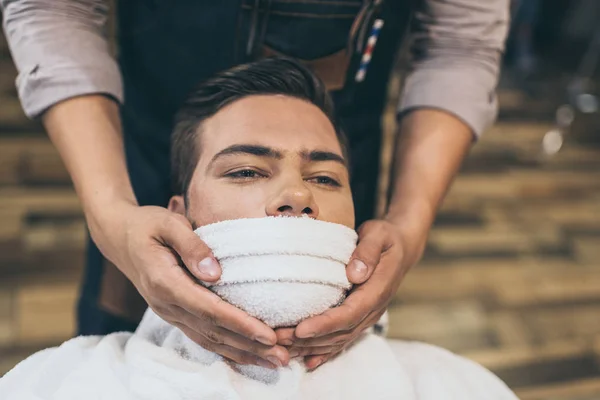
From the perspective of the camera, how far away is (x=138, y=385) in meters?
0.77

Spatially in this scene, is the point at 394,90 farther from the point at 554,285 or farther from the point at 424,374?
the point at 424,374

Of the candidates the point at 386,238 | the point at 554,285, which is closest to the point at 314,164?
the point at 386,238

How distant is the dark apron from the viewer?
0.93m

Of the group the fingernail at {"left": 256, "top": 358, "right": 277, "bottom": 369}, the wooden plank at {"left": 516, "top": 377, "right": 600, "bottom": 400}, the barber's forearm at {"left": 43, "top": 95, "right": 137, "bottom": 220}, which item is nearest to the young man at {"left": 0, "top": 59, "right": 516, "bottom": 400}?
the fingernail at {"left": 256, "top": 358, "right": 277, "bottom": 369}

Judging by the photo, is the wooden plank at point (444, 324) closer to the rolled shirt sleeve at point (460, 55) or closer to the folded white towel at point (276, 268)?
the rolled shirt sleeve at point (460, 55)

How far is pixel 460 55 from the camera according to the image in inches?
40.8

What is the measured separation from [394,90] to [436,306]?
1826 millimetres

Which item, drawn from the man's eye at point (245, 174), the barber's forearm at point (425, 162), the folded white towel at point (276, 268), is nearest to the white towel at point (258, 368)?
the folded white towel at point (276, 268)

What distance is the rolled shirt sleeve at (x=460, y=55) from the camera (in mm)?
1010

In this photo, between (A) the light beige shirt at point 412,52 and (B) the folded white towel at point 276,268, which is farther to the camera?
(A) the light beige shirt at point 412,52

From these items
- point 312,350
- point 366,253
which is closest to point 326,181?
point 366,253

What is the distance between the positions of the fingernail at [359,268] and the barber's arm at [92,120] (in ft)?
0.57

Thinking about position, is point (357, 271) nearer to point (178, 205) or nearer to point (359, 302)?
point (359, 302)

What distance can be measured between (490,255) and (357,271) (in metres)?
1.71
